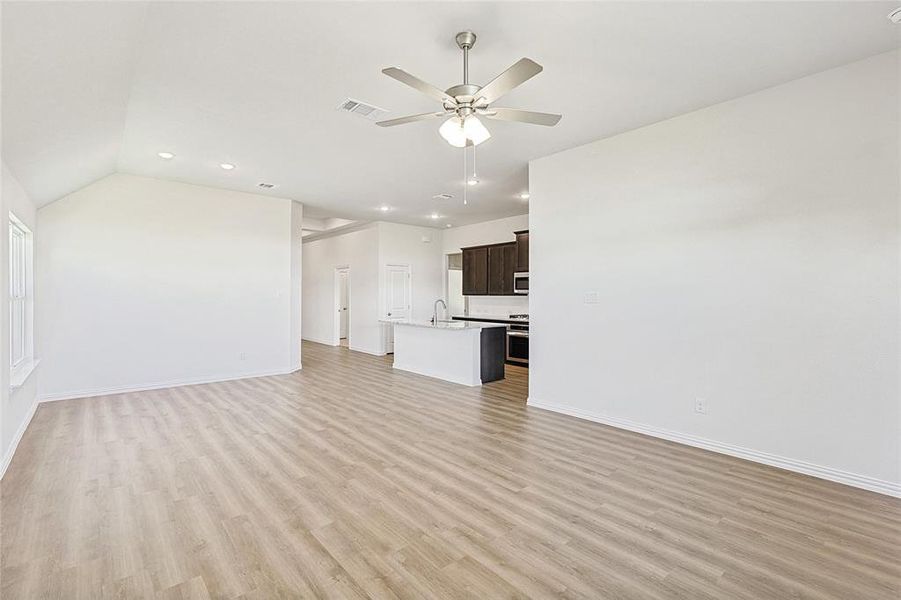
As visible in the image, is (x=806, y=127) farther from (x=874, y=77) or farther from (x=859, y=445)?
(x=859, y=445)

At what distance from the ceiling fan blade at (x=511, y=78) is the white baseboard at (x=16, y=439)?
170 inches

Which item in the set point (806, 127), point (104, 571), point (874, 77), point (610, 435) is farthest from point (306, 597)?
point (874, 77)

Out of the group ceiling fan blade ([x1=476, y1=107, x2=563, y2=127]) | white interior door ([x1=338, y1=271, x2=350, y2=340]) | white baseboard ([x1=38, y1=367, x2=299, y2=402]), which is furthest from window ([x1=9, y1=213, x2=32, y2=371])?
white interior door ([x1=338, y1=271, x2=350, y2=340])

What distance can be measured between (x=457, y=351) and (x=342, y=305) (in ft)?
20.0

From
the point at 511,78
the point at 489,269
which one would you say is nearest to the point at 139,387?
the point at 511,78

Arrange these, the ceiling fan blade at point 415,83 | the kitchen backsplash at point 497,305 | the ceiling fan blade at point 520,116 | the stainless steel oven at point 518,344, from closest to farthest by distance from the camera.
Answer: the ceiling fan blade at point 415,83
the ceiling fan blade at point 520,116
the stainless steel oven at point 518,344
the kitchen backsplash at point 497,305

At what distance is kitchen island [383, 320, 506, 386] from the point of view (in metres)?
6.17

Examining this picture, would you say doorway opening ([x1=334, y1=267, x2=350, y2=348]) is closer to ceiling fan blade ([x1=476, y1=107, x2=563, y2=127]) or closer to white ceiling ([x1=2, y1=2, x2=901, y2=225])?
white ceiling ([x1=2, y1=2, x2=901, y2=225])

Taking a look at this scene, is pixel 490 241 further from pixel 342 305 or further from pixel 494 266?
pixel 342 305

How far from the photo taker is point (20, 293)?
4.39m

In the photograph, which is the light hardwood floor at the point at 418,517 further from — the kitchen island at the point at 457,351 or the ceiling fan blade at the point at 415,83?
the ceiling fan blade at the point at 415,83

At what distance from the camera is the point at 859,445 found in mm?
2900

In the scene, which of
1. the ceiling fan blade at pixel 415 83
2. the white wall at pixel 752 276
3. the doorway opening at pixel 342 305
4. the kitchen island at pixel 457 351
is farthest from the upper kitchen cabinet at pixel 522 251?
the ceiling fan blade at pixel 415 83

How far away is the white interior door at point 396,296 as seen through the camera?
9.25 metres
